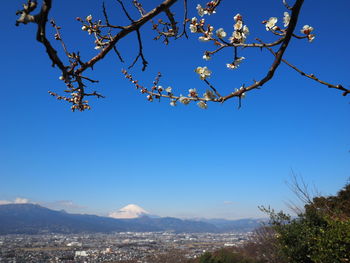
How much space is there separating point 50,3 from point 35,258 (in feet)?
241

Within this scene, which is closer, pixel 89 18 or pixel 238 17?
pixel 238 17

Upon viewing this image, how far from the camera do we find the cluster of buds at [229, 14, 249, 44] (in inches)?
74.4

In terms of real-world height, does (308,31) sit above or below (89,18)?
below

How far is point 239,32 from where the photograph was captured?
1921 mm

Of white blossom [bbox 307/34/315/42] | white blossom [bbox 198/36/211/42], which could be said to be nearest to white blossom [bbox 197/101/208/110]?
white blossom [bbox 198/36/211/42]

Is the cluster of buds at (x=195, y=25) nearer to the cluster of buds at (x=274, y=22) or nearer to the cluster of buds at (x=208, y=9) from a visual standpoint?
the cluster of buds at (x=208, y=9)

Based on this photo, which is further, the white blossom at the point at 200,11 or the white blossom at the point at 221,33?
the white blossom at the point at 200,11

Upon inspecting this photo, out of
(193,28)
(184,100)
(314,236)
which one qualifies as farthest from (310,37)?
(314,236)

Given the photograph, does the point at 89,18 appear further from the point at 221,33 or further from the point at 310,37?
the point at 310,37

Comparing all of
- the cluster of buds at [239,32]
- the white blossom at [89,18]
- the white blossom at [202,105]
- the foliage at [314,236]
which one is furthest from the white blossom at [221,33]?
the foliage at [314,236]

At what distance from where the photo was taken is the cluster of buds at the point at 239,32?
6.20 ft

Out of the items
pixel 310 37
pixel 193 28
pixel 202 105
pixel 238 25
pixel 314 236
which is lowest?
pixel 314 236

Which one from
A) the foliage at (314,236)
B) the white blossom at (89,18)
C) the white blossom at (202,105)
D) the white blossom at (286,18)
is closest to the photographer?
the white blossom at (286,18)

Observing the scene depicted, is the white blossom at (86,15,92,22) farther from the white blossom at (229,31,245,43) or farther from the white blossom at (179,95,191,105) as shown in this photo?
the white blossom at (229,31,245,43)
